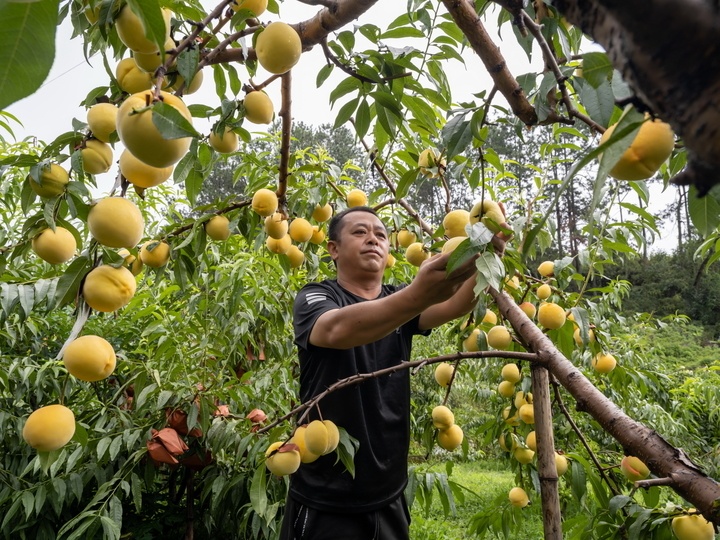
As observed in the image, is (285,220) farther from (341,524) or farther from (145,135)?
(145,135)

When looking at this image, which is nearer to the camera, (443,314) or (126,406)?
(443,314)

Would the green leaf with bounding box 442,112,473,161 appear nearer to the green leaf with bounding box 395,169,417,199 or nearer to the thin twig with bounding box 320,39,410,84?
the thin twig with bounding box 320,39,410,84

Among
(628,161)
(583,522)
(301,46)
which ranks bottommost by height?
(583,522)

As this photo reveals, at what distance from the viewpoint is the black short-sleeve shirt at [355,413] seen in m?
1.71

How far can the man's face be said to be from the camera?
1950 millimetres

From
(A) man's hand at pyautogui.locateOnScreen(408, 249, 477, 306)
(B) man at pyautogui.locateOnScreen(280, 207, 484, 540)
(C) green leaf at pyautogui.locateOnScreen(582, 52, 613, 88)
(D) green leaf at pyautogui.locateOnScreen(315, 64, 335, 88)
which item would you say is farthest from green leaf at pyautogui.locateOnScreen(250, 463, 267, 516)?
(C) green leaf at pyautogui.locateOnScreen(582, 52, 613, 88)

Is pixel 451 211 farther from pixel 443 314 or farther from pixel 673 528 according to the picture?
pixel 673 528

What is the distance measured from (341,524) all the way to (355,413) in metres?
0.34

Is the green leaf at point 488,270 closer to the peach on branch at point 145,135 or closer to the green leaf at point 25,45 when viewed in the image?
the peach on branch at point 145,135

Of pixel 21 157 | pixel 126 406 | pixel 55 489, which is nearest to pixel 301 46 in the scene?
pixel 21 157

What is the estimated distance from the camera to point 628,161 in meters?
0.61

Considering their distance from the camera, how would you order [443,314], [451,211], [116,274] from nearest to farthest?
[116,274]
[451,211]
[443,314]

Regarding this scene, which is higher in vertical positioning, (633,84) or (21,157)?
(21,157)

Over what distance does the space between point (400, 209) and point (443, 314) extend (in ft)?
1.89
